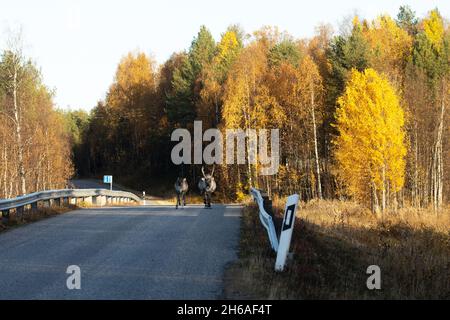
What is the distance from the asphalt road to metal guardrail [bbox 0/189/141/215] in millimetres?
1068

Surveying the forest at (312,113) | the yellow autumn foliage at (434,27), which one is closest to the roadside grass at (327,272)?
the forest at (312,113)

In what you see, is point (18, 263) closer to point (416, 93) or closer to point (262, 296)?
point (262, 296)

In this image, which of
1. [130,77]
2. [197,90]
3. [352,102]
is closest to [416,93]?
[352,102]

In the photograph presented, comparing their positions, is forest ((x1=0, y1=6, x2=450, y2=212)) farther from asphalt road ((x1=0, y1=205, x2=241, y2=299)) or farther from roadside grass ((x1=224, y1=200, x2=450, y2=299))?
roadside grass ((x1=224, y1=200, x2=450, y2=299))

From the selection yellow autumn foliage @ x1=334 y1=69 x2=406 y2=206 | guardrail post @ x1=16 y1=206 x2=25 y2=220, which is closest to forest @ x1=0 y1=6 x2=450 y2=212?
yellow autumn foliage @ x1=334 y1=69 x2=406 y2=206

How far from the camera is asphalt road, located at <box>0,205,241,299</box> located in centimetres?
696

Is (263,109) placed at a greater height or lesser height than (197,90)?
lesser

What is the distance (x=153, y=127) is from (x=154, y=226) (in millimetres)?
56674

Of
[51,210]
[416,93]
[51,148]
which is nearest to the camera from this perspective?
[51,210]

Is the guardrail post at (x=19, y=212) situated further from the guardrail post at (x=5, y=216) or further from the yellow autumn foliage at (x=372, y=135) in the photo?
the yellow autumn foliage at (x=372, y=135)

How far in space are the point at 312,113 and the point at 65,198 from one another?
22.6 metres

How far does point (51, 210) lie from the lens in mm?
18156

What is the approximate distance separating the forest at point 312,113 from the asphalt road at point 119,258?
1746 centimetres
